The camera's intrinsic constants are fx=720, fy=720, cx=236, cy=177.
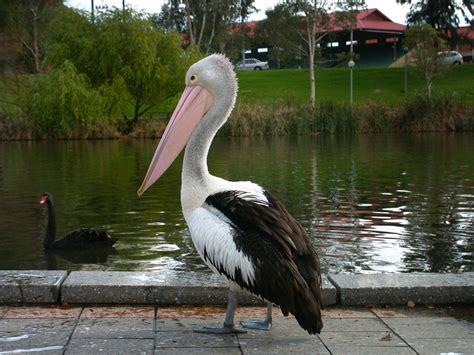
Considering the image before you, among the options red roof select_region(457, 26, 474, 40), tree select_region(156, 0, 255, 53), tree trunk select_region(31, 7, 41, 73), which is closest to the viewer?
tree trunk select_region(31, 7, 41, 73)

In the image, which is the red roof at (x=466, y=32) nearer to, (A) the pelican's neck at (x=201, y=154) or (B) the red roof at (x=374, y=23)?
(B) the red roof at (x=374, y=23)

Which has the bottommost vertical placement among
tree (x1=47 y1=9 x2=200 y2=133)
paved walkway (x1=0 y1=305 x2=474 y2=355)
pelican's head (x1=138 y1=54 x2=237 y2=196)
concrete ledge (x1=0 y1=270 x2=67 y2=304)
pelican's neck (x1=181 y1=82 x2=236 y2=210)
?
paved walkway (x1=0 y1=305 x2=474 y2=355)

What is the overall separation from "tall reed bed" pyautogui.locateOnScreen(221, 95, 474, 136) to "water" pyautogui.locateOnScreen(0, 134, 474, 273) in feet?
28.7

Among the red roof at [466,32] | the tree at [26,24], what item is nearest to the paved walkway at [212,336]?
the tree at [26,24]

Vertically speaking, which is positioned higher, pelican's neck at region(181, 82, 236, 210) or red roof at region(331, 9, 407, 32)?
red roof at region(331, 9, 407, 32)

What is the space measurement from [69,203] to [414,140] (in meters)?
18.3

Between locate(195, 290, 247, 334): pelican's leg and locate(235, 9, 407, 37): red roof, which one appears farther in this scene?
locate(235, 9, 407, 37): red roof

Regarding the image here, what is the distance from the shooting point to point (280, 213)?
13.3 feet

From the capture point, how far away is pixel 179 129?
4.43 meters

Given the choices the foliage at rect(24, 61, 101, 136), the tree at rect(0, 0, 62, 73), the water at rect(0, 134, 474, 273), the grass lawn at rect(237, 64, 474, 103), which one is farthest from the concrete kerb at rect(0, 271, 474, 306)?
the tree at rect(0, 0, 62, 73)

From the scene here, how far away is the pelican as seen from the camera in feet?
12.2

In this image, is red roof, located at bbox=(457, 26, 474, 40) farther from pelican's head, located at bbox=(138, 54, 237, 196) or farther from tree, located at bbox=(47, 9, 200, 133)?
pelican's head, located at bbox=(138, 54, 237, 196)

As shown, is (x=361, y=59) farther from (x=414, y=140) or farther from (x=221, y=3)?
(x=414, y=140)

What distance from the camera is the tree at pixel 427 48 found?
1721 inches
